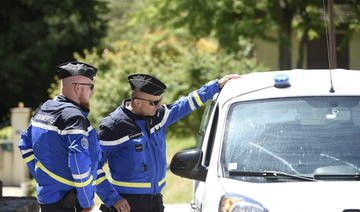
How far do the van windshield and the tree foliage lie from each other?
10401 millimetres

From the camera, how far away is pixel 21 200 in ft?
21.9

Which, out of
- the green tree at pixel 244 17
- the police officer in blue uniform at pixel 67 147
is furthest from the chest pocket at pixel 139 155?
the green tree at pixel 244 17

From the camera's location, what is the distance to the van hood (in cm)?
379

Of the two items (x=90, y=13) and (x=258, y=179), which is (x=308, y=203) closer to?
(x=258, y=179)

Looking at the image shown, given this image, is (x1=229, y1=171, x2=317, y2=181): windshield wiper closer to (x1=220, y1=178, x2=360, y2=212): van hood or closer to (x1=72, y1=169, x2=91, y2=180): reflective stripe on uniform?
(x1=220, y1=178, x2=360, y2=212): van hood

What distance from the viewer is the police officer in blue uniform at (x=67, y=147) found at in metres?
4.43

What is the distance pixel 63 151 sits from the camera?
179 inches

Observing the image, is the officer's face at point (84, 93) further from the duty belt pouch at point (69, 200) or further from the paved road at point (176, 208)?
the paved road at point (176, 208)

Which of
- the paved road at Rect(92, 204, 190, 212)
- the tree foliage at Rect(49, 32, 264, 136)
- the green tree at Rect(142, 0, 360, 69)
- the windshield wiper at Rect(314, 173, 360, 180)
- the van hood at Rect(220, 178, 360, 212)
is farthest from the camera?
the green tree at Rect(142, 0, 360, 69)

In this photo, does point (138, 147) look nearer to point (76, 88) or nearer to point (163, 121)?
point (163, 121)

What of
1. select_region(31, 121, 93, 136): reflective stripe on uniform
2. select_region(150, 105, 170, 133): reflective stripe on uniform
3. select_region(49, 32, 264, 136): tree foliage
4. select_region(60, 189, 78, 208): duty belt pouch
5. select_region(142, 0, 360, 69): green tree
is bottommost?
select_region(60, 189, 78, 208): duty belt pouch

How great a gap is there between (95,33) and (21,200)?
68.4ft

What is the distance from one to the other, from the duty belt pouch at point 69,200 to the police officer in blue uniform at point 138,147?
358 mm

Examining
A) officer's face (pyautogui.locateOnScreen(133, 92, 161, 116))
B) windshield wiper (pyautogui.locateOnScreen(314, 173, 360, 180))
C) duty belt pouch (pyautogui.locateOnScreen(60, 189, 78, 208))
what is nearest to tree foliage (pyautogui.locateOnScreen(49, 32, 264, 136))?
officer's face (pyautogui.locateOnScreen(133, 92, 161, 116))
